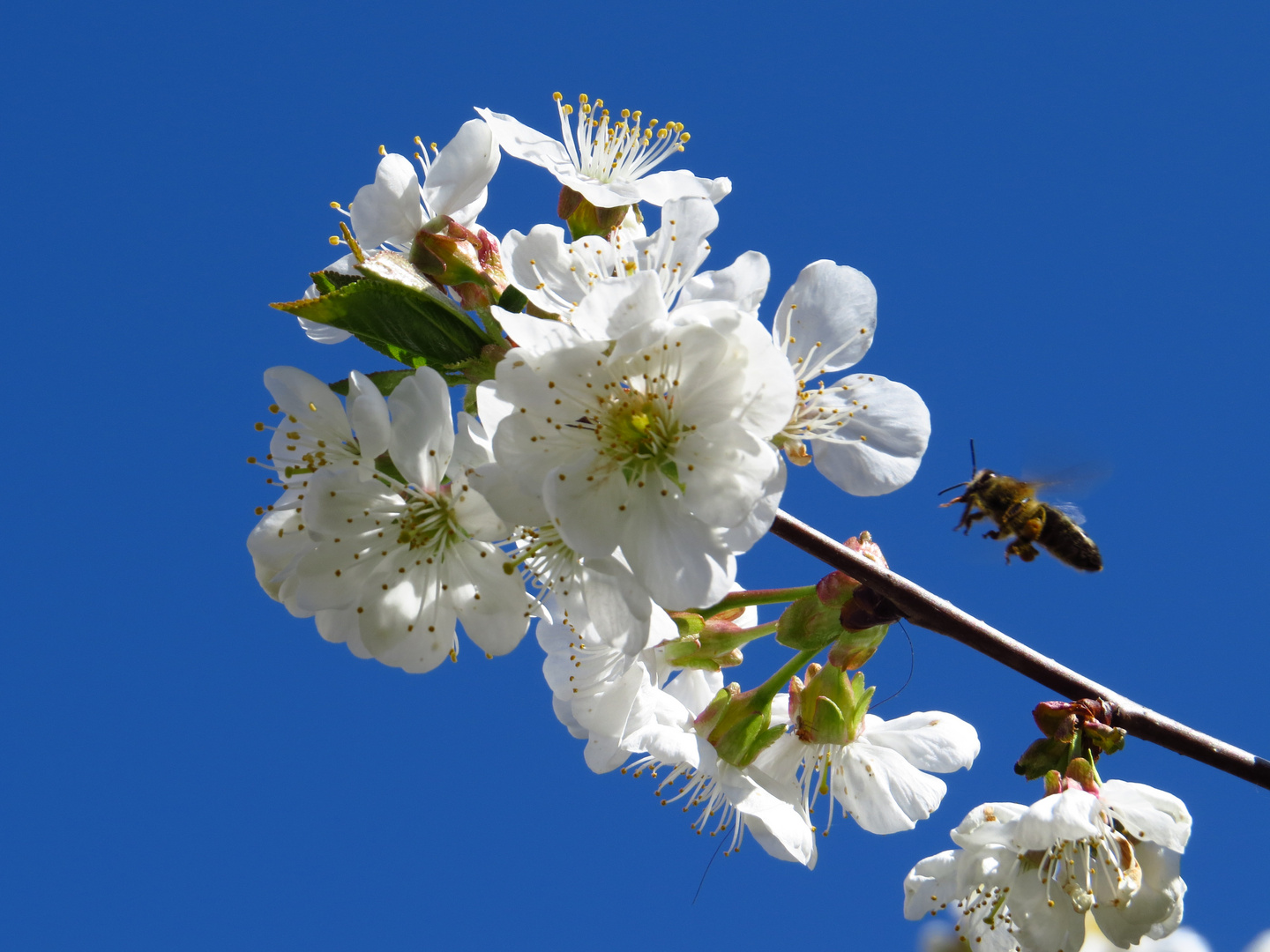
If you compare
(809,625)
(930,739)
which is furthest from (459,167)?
(930,739)

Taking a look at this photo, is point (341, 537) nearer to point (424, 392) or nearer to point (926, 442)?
point (424, 392)

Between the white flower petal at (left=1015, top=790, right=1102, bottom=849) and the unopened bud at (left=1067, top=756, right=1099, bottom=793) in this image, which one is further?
the unopened bud at (left=1067, top=756, right=1099, bottom=793)

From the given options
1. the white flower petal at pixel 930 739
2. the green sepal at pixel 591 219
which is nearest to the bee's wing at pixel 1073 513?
the white flower petal at pixel 930 739

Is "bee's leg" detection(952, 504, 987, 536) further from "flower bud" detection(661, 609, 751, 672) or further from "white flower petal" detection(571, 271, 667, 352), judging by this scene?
"white flower petal" detection(571, 271, 667, 352)

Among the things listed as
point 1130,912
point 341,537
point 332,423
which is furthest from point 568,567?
point 1130,912

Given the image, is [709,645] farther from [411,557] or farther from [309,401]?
[309,401]

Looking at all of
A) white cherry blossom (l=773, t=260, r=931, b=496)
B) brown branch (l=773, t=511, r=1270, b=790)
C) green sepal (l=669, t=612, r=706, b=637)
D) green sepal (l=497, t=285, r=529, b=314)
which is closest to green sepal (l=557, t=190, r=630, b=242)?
green sepal (l=497, t=285, r=529, b=314)

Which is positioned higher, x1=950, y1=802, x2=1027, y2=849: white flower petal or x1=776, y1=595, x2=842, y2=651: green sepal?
x1=776, y1=595, x2=842, y2=651: green sepal

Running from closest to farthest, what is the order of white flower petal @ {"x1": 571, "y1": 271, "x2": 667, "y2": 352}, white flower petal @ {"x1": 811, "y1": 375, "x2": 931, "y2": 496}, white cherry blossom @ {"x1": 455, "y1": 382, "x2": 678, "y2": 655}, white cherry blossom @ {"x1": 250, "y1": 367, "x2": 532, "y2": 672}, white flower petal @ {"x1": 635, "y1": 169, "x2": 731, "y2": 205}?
white flower petal @ {"x1": 571, "y1": 271, "x2": 667, "y2": 352}
white cherry blossom @ {"x1": 455, "y1": 382, "x2": 678, "y2": 655}
white cherry blossom @ {"x1": 250, "y1": 367, "x2": 532, "y2": 672}
white flower petal @ {"x1": 811, "y1": 375, "x2": 931, "y2": 496}
white flower petal @ {"x1": 635, "y1": 169, "x2": 731, "y2": 205}
